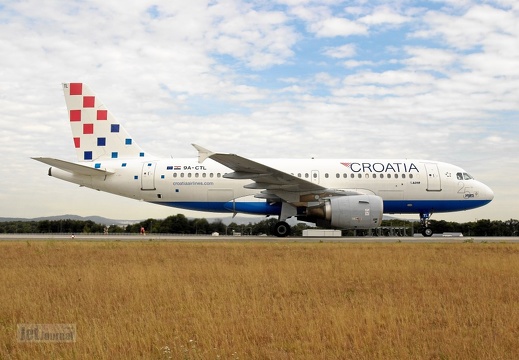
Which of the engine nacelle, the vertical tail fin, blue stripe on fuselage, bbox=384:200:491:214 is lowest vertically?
the engine nacelle

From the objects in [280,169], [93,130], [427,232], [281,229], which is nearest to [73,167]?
[93,130]

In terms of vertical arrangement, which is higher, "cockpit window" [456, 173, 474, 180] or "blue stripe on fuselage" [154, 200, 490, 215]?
"cockpit window" [456, 173, 474, 180]

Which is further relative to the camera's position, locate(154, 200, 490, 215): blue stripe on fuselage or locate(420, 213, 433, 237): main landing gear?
locate(420, 213, 433, 237): main landing gear

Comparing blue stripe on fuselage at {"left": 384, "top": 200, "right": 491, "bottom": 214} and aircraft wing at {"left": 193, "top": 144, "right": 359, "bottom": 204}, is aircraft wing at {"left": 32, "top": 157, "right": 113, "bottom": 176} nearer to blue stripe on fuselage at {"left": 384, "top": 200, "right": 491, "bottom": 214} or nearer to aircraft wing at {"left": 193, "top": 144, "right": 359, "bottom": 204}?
aircraft wing at {"left": 193, "top": 144, "right": 359, "bottom": 204}

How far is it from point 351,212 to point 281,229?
337 cm

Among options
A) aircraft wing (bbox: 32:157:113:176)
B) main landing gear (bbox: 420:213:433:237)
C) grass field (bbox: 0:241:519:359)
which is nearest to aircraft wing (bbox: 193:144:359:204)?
main landing gear (bbox: 420:213:433:237)

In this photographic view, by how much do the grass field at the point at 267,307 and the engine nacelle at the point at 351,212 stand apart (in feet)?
28.4

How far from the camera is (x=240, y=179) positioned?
22797mm

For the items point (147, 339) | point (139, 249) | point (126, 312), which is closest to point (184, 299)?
point (126, 312)

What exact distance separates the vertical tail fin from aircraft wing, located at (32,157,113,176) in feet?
4.07

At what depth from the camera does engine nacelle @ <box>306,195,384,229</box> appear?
828 inches

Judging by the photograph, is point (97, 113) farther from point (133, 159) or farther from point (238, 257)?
point (238, 257)

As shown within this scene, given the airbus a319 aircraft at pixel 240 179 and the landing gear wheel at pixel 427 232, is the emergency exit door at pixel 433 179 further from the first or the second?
the landing gear wheel at pixel 427 232

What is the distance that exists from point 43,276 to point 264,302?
14.6 ft
